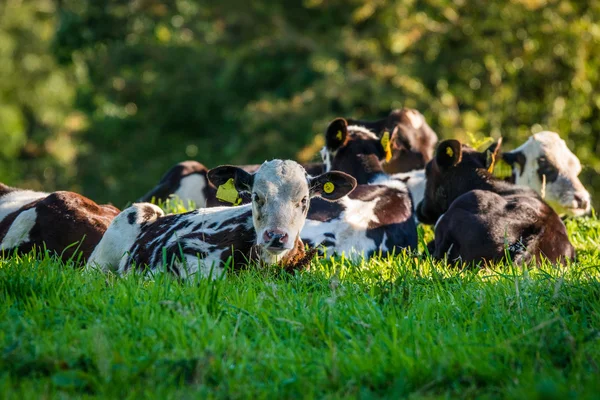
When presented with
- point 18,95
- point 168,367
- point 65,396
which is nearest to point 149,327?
point 168,367

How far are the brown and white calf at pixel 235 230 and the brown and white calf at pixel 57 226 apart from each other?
48 centimetres

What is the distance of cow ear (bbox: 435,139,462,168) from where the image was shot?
31.2ft

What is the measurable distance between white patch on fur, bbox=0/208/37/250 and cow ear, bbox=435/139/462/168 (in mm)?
4143

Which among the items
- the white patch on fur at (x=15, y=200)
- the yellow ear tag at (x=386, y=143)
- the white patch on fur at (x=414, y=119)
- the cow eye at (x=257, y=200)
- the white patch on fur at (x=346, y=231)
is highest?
the white patch on fur at (x=414, y=119)

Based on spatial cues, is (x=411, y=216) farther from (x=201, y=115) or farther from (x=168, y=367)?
(x=201, y=115)

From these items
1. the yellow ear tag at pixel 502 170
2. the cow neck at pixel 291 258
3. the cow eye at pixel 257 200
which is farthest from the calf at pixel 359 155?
the cow eye at pixel 257 200

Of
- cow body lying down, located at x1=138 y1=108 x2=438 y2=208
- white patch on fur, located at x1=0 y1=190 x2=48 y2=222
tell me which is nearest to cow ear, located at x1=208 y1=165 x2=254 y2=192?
white patch on fur, located at x1=0 y1=190 x2=48 y2=222

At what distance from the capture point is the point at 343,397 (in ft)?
14.0

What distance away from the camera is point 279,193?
6582 millimetres

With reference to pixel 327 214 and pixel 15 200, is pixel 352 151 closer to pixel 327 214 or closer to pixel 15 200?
pixel 327 214

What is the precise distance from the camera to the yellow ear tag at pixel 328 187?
7086mm

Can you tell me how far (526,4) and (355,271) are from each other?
16.9 metres

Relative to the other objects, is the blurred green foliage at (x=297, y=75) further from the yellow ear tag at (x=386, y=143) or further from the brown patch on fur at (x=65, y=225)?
the brown patch on fur at (x=65, y=225)

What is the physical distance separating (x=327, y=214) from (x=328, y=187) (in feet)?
4.36
